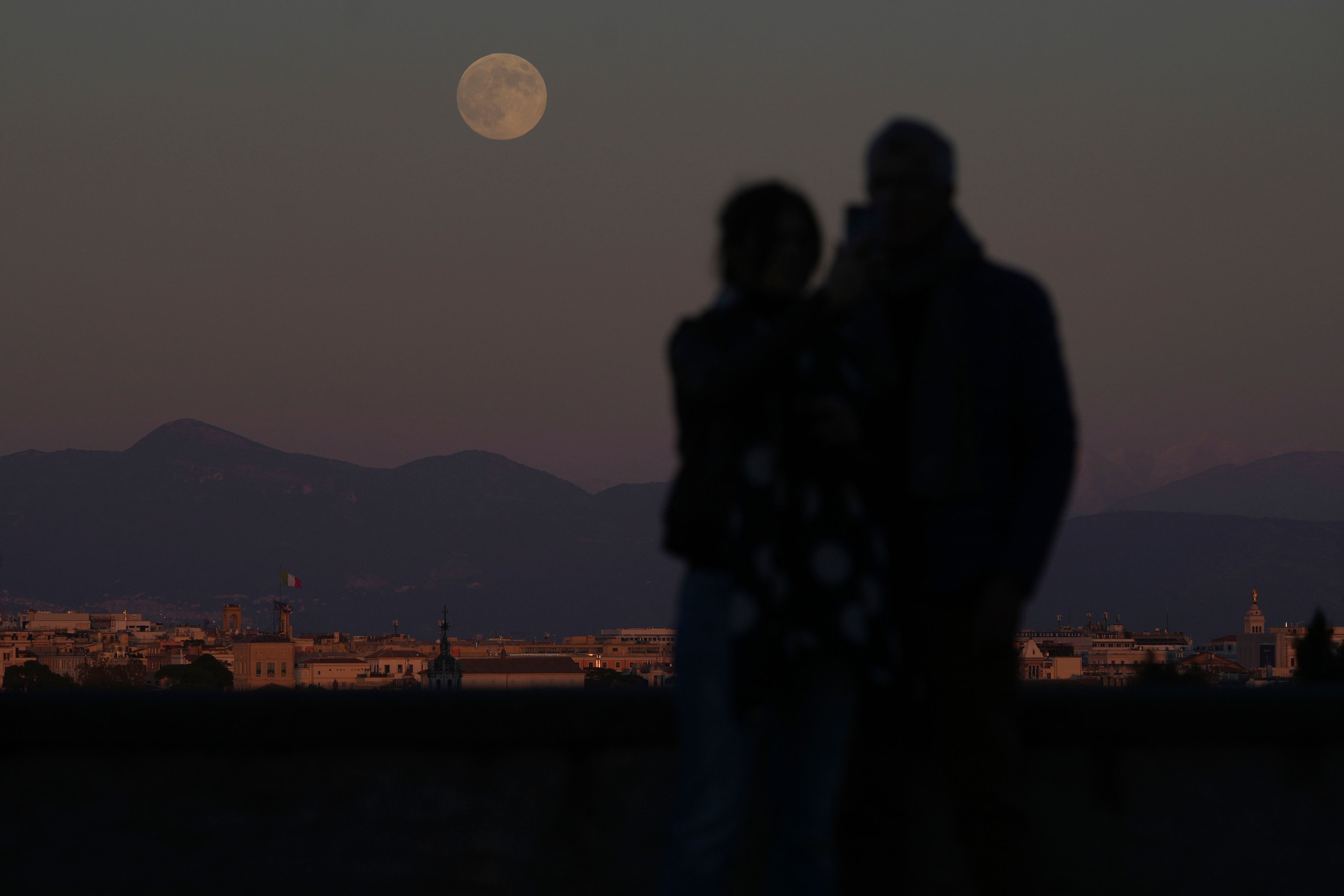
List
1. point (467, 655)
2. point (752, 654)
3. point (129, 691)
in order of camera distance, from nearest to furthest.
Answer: point (752, 654) < point (129, 691) < point (467, 655)

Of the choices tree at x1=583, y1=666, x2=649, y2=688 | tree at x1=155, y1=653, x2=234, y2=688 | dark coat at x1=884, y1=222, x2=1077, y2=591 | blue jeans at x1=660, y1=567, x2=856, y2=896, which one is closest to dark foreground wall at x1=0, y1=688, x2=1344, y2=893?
blue jeans at x1=660, y1=567, x2=856, y2=896

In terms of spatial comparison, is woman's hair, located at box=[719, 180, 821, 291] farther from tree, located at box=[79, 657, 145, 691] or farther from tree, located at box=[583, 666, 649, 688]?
tree, located at box=[79, 657, 145, 691]

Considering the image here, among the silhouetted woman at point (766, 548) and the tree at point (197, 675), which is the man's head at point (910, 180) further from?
the tree at point (197, 675)

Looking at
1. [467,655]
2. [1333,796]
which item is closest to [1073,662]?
[467,655]

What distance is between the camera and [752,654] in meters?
2.49

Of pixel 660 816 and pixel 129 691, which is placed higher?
pixel 129 691

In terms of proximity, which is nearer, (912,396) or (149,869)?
(912,396)

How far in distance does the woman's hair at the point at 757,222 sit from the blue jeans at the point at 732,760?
0.59 metres

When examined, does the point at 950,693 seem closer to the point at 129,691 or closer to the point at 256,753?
the point at 256,753

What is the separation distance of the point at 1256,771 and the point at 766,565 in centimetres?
165

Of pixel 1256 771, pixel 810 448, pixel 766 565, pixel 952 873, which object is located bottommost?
pixel 952 873

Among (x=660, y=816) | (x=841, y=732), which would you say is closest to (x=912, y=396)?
(x=841, y=732)

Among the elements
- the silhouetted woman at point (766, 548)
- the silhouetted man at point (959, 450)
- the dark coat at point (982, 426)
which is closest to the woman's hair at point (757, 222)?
the silhouetted woman at point (766, 548)

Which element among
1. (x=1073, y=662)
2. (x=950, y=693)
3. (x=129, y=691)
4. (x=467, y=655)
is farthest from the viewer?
(x=467, y=655)
